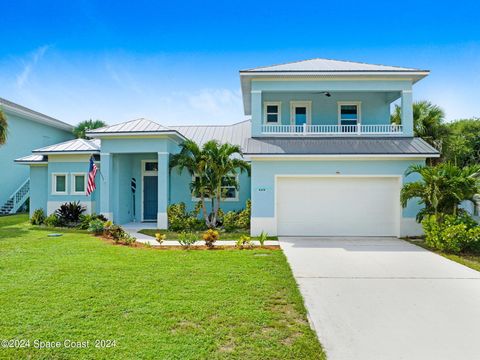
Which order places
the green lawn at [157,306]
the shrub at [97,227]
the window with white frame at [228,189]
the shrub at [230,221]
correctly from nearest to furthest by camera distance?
the green lawn at [157,306]
the shrub at [97,227]
the shrub at [230,221]
the window with white frame at [228,189]

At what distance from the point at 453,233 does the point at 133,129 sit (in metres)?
14.1

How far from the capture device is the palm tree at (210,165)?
13.7 m

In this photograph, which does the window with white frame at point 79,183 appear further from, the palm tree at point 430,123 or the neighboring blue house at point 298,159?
the palm tree at point 430,123

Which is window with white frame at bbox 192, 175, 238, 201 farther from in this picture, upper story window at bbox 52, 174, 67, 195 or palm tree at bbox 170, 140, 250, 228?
upper story window at bbox 52, 174, 67, 195

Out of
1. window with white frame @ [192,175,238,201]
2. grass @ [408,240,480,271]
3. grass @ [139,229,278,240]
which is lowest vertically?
grass @ [408,240,480,271]

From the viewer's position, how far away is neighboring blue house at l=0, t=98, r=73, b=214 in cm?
2186

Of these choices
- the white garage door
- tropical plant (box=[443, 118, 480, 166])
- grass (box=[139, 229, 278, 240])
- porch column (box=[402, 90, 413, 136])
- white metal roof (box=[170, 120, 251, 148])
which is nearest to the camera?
grass (box=[139, 229, 278, 240])

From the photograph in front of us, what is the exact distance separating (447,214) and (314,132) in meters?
6.85

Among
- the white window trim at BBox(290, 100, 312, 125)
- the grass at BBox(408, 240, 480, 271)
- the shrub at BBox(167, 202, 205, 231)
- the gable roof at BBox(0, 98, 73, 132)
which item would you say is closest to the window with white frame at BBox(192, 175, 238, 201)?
the shrub at BBox(167, 202, 205, 231)

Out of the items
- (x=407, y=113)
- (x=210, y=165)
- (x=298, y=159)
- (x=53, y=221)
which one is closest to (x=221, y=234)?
(x=210, y=165)

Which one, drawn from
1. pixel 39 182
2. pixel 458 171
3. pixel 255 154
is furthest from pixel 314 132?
pixel 39 182

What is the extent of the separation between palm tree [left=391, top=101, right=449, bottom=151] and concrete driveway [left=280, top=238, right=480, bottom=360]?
8.77 m

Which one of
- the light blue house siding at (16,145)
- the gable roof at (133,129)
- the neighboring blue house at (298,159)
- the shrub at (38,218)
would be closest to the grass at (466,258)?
the neighboring blue house at (298,159)

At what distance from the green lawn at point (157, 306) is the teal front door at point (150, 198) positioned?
8.64m
